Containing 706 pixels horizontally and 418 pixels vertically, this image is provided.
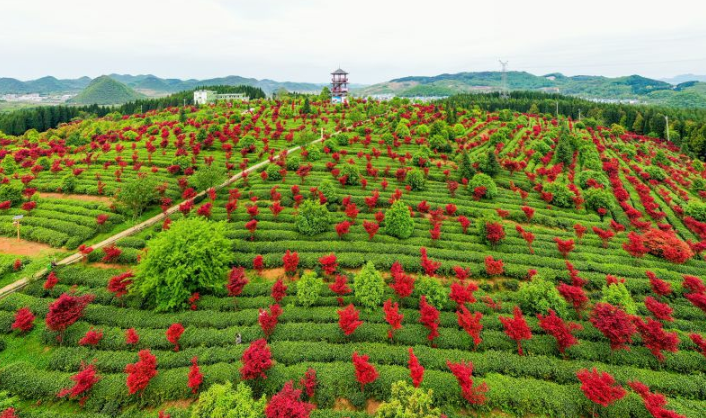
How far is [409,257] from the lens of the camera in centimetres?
2608

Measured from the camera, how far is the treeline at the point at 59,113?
341 ft

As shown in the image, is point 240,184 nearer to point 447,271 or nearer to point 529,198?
point 447,271

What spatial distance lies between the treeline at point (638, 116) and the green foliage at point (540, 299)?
3541 inches

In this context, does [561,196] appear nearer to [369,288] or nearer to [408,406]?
[369,288]

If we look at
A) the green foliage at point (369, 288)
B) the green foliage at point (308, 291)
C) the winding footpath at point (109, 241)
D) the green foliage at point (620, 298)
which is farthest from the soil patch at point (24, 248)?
the green foliage at point (620, 298)

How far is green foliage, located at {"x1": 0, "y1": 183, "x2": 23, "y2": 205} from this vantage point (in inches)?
1369

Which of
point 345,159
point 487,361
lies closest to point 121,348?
point 487,361

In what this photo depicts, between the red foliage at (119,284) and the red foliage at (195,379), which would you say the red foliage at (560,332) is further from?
the red foliage at (119,284)

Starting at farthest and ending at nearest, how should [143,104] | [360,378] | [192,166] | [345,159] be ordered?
[143,104] → [345,159] → [192,166] → [360,378]

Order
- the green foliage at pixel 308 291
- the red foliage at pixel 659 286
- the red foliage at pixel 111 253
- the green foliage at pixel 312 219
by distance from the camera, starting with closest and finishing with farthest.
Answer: the green foliage at pixel 308 291, the red foliage at pixel 659 286, the red foliage at pixel 111 253, the green foliage at pixel 312 219

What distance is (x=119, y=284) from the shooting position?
20375 mm

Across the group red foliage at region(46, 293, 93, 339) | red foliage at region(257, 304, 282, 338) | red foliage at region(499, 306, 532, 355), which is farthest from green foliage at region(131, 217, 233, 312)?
red foliage at region(499, 306, 532, 355)

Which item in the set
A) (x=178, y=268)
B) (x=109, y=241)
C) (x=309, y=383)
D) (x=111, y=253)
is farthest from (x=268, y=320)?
(x=109, y=241)

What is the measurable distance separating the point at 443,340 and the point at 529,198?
106ft
